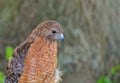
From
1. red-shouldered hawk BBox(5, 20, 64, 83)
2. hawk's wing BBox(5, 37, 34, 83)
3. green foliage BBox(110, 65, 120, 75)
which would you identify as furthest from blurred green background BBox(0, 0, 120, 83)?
red-shouldered hawk BBox(5, 20, 64, 83)

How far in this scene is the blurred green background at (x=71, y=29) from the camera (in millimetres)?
10008

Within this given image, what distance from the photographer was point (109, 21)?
10719 millimetres

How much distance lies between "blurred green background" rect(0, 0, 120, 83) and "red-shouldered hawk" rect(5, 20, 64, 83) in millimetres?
4389

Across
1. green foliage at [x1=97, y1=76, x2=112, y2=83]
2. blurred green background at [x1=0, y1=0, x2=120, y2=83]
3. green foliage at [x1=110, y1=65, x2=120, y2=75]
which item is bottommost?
green foliage at [x1=97, y1=76, x2=112, y2=83]

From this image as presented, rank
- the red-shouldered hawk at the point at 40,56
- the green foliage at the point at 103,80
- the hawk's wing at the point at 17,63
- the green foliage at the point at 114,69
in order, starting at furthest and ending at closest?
1. the green foliage at the point at 114,69
2. the green foliage at the point at 103,80
3. the hawk's wing at the point at 17,63
4. the red-shouldered hawk at the point at 40,56

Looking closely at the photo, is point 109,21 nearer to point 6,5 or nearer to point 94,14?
point 94,14

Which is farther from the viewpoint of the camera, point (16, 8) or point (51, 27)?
point (16, 8)

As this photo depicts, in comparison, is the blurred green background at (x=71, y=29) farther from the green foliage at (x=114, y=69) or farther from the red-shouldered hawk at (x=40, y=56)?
the red-shouldered hawk at (x=40, y=56)

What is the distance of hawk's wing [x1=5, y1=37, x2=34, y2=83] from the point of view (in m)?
5.41

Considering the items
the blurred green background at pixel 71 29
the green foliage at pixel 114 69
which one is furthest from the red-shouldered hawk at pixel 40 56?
the green foliage at pixel 114 69

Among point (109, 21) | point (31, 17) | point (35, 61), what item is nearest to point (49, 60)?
point (35, 61)

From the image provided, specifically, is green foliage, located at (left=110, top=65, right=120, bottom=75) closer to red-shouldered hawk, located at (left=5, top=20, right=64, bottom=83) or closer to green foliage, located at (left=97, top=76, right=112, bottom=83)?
green foliage, located at (left=97, top=76, right=112, bottom=83)

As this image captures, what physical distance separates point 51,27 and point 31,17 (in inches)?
185

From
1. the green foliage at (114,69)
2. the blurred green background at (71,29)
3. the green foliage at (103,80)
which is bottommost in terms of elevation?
the green foliage at (103,80)
